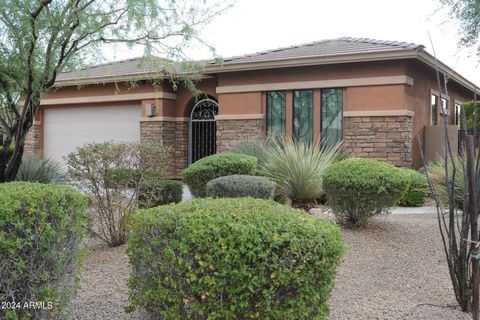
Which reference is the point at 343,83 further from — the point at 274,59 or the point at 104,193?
the point at 104,193

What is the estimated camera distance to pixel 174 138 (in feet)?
52.4

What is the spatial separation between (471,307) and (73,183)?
480 cm

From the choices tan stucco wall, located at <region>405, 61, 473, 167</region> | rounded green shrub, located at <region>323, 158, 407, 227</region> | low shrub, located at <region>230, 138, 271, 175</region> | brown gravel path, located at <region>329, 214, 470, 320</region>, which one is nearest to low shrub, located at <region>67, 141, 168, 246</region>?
rounded green shrub, located at <region>323, 158, 407, 227</region>

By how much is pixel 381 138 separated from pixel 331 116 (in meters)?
1.49

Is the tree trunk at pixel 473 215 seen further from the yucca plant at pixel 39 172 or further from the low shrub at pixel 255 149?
the yucca plant at pixel 39 172

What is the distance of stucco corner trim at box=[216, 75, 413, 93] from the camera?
12195 millimetres

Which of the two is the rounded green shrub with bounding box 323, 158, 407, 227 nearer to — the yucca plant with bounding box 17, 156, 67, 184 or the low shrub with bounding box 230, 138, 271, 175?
the low shrub with bounding box 230, 138, 271, 175

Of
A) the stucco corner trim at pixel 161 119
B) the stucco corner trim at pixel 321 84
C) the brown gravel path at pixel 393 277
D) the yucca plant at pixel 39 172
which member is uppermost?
the stucco corner trim at pixel 321 84

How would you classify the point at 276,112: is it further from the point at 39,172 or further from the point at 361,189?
the point at 361,189

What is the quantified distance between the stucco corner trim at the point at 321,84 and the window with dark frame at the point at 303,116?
0.82 ft

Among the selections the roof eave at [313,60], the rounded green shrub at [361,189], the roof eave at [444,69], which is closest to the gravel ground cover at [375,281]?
the rounded green shrub at [361,189]

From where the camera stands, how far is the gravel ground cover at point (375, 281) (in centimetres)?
433

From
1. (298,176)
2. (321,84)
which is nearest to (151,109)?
(321,84)

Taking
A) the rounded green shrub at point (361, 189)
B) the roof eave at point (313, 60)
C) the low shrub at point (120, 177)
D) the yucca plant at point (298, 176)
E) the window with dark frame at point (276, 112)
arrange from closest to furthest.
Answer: the low shrub at point (120, 177) → the rounded green shrub at point (361, 189) → the yucca plant at point (298, 176) → the roof eave at point (313, 60) → the window with dark frame at point (276, 112)
